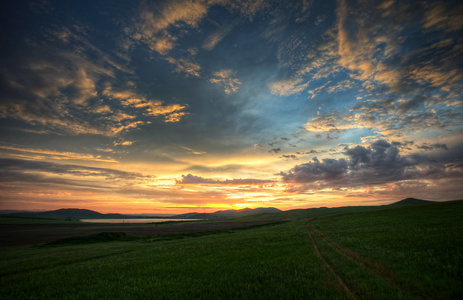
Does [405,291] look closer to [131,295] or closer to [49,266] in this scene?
[131,295]

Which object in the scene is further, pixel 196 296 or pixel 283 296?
pixel 196 296

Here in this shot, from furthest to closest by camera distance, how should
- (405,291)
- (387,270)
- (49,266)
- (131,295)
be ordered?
(49,266), (387,270), (131,295), (405,291)

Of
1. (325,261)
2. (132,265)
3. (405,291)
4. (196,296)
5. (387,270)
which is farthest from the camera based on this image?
(132,265)

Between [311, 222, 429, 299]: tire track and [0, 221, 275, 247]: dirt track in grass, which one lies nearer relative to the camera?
[311, 222, 429, 299]: tire track

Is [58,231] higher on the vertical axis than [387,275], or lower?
lower

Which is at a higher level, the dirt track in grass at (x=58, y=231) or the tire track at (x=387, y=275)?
the tire track at (x=387, y=275)

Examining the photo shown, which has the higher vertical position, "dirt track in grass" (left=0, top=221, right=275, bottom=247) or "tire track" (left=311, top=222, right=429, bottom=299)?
"tire track" (left=311, top=222, right=429, bottom=299)

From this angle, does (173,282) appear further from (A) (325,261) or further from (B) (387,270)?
(B) (387,270)

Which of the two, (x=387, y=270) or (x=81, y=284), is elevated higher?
(x=387, y=270)

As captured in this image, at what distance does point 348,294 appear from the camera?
9062 mm

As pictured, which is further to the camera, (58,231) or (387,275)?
(58,231)

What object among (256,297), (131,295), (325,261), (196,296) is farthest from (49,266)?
(325,261)

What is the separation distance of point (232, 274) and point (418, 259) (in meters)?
12.3

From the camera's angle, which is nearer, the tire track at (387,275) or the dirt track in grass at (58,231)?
the tire track at (387,275)
